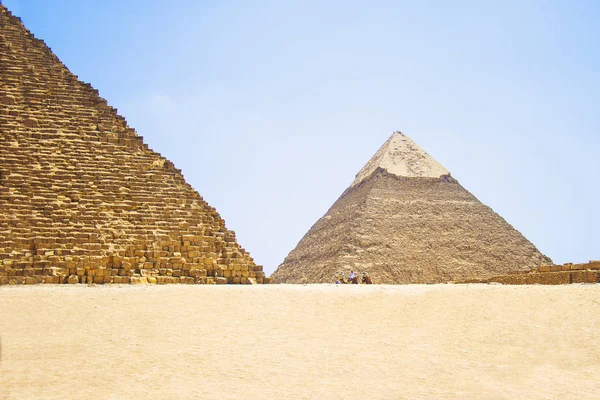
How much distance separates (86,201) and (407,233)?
35401mm

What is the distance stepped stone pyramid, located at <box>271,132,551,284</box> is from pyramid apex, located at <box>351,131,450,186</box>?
80 mm

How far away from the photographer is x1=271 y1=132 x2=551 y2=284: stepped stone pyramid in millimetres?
48156

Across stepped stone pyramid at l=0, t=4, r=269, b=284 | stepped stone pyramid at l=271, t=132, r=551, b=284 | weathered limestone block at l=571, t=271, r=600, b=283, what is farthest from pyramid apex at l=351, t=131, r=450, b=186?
weathered limestone block at l=571, t=271, r=600, b=283

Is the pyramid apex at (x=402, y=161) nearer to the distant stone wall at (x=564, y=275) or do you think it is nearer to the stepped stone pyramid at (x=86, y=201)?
the distant stone wall at (x=564, y=275)

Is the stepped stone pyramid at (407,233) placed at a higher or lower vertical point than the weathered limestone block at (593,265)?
higher

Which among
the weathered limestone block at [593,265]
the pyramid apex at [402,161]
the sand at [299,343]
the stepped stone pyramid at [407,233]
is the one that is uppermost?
the pyramid apex at [402,161]

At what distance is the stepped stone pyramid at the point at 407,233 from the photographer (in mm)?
48156

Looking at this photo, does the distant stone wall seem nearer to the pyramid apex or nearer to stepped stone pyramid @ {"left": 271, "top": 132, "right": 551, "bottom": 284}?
stepped stone pyramid @ {"left": 271, "top": 132, "right": 551, "bottom": 284}

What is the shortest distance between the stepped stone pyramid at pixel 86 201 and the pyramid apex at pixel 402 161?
37.1m

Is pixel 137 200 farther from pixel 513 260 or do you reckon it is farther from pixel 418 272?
pixel 513 260

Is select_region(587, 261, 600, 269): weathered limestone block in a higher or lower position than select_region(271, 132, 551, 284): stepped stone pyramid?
lower

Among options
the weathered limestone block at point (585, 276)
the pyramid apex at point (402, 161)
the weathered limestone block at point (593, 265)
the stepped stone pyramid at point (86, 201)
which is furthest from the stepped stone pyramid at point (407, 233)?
the weathered limestone block at point (593, 265)

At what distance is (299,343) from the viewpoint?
11164 millimetres

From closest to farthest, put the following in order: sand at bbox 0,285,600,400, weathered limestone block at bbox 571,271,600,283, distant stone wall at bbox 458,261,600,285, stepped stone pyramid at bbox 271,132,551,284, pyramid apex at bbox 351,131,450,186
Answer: sand at bbox 0,285,600,400
weathered limestone block at bbox 571,271,600,283
distant stone wall at bbox 458,261,600,285
stepped stone pyramid at bbox 271,132,551,284
pyramid apex at bbox 351,131,450,186
